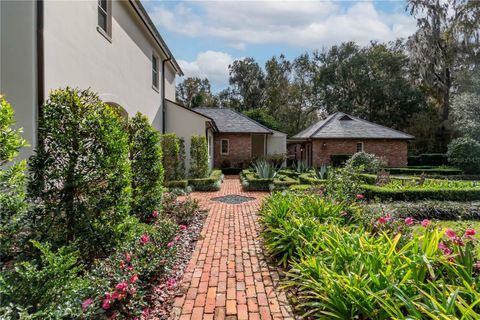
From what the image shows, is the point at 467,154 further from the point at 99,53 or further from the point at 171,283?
the point at 171,283

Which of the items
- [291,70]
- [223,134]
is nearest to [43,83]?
[223,134]

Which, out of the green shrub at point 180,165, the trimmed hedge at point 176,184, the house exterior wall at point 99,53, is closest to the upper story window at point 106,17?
the house exterior wall at point 99,53

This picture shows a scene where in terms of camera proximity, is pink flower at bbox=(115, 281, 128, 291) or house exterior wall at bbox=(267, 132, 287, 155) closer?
pink flower at bbox=(115, 281, 128, 291)

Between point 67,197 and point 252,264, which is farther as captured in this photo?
point 252,264

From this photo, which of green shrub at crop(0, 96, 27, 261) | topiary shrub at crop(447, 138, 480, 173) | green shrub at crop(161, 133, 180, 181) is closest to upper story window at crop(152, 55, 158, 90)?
green shrub at crop(161, 133, 180, 181)

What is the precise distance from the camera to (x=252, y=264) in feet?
14.6

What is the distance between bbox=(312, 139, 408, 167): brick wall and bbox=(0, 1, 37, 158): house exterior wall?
18.8 m

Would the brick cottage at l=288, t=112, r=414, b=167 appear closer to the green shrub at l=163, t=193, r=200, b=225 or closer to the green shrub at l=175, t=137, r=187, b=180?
the green shrub at l=175, t=137, r=187, b=180

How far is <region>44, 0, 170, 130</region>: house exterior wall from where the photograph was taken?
540cm

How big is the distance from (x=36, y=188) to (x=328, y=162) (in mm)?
19913

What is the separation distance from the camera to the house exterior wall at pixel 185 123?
14914 mm

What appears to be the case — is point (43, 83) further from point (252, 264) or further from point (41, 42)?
point (252, 264)

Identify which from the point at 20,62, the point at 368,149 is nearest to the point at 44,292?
the point at 20,62

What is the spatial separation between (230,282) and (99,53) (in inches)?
251
